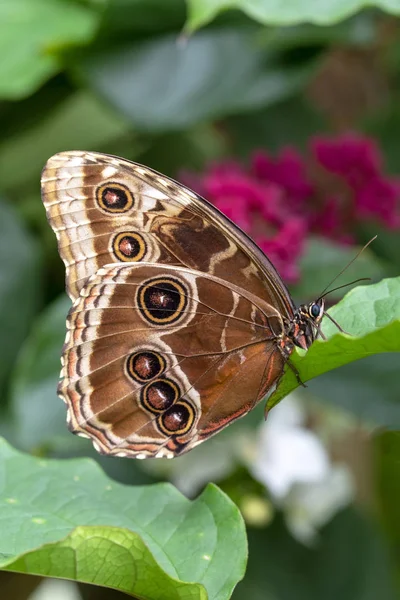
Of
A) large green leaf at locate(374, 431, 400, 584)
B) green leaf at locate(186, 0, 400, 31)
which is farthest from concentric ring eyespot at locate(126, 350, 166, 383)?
large green leaf at locate(374, 431, 400, 584)

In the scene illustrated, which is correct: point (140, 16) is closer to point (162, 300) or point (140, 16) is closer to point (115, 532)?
point (162, 300)

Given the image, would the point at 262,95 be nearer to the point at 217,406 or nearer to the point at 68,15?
the point at 68,15

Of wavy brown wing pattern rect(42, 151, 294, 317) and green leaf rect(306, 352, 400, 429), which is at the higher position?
wavy brown wing pattern rect(42, 151, 294, 317)

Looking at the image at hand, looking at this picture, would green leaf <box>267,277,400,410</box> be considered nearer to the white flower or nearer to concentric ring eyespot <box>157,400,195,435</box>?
concentric ring eyespot <box>157,400,195,435</box>

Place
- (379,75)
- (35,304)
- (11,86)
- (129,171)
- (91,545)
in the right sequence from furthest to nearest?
(379,75) < (35,304) < (11,86) < (129,171) < (91,545)

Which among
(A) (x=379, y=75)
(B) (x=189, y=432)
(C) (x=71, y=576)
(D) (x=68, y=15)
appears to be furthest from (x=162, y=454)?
(A) (x=379, y=75)

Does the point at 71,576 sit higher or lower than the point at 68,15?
lower
